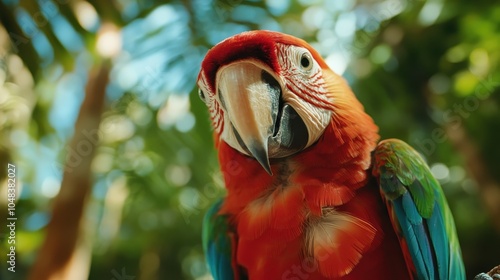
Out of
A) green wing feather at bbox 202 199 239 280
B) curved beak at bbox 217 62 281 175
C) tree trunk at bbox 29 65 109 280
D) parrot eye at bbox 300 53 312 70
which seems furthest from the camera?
tree trunk at bbox 29 65 109 280

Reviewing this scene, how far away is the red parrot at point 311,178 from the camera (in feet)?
3.99

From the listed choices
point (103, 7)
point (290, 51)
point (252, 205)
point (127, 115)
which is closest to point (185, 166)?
point (127, 115)

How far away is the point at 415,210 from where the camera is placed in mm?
1385

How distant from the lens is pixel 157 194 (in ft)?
12.4

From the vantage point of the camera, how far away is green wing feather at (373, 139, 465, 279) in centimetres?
135

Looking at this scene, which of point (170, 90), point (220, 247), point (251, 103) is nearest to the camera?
point (251, 103)

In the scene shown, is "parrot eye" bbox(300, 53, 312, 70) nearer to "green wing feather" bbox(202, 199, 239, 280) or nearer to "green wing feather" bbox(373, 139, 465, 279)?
"green wing feather" bbox(373, 139, 465, 279)

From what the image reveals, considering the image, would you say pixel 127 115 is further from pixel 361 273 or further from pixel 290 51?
pixel 361 273

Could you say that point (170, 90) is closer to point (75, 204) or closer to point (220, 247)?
point (75, 204)

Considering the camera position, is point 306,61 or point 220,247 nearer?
point 306,61

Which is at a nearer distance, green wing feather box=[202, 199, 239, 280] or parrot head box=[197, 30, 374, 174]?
parrot head box=[197, 30, 374, 174]

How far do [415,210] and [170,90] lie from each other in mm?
1710

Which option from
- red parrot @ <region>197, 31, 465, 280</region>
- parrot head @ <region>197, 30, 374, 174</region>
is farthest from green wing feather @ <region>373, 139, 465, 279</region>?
parrot head @ <region>197, 30, 374, 174</region>

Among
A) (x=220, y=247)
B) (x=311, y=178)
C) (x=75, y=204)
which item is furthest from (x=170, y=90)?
(x=311, y=178)
